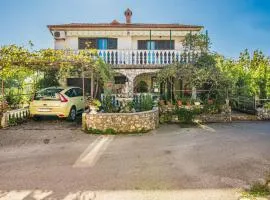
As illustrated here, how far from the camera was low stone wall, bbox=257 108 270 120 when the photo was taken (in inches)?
566

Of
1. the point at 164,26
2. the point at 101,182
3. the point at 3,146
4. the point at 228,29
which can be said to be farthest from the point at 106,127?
the point at 228,29

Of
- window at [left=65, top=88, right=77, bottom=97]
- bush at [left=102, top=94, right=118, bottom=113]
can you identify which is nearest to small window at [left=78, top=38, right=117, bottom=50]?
window at [left=65, top=88, right=77, bottom=97]

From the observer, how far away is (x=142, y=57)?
59.5ft

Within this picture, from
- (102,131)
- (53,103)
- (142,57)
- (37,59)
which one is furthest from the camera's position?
(142,57)

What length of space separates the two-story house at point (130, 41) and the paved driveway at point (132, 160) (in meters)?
7.75

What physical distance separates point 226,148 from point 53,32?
16.0 meters

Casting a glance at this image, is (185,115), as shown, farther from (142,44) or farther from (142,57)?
(142,44)

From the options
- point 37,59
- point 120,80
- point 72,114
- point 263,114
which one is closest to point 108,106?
point 72,114

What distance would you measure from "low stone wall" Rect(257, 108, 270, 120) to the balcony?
5.89 metres

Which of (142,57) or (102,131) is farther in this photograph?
(142,57)

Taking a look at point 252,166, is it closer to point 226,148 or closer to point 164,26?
point 226,148

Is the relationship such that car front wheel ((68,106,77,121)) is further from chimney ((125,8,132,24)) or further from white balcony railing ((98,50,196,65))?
chimney ((125,8,132,24))

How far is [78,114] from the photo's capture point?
588 inches

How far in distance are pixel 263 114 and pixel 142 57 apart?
8.16 m
